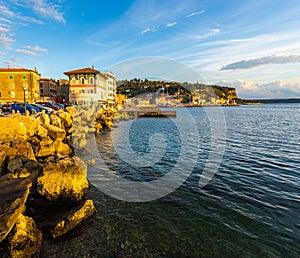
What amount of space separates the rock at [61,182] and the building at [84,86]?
52.6 m

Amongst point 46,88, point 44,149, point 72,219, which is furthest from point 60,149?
point 46,88

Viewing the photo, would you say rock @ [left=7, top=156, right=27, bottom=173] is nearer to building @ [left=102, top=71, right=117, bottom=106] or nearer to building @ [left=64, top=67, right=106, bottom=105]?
building @ [left=64, top=67, right=106, bottom=105]

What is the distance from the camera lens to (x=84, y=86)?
60.2m

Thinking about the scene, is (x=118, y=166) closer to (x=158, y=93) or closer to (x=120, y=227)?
(x=120, y=227)

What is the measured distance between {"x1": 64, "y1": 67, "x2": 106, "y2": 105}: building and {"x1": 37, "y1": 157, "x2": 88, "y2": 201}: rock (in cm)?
5264

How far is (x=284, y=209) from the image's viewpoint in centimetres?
875

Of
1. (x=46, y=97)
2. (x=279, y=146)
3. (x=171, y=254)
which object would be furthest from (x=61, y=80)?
(x=171, y=254)

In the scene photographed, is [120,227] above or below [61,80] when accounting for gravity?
below

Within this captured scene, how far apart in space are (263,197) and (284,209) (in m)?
1.17

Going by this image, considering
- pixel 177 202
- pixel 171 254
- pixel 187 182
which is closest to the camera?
pixel 171 254

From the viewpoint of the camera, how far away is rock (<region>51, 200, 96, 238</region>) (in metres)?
6.92

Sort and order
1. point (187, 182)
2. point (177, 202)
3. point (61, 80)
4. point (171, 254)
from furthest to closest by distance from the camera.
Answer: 1. point (61, 80)
2. point (187, 182)
3. point (177, 202)
4. point (171, 254)

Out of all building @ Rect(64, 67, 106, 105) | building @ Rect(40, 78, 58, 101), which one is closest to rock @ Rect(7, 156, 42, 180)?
building @ Rect(64, 67, 106, 105)

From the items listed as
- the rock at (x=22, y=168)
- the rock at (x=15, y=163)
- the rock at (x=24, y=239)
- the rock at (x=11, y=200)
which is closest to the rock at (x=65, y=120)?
the rock at (x=15, y=163)
